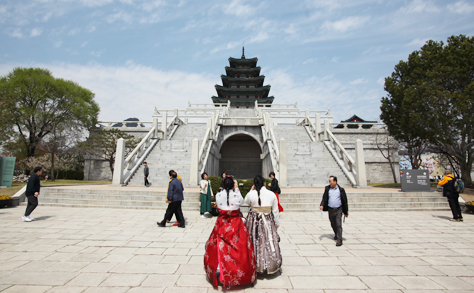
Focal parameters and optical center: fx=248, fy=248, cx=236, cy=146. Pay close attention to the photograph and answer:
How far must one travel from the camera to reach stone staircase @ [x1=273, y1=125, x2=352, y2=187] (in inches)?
549

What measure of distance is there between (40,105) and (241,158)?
21629mm

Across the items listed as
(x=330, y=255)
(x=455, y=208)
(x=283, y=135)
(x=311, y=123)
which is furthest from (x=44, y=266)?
(x=311, y=123)

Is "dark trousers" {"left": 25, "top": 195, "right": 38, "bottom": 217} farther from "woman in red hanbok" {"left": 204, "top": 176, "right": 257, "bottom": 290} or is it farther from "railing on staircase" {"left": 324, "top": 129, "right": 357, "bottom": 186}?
"railing on staircase" {"left": 324, "top": 129, "right": 357, "bottom": 186}

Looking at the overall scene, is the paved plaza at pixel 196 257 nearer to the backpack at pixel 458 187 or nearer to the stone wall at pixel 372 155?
the backpack at pixel 458 187

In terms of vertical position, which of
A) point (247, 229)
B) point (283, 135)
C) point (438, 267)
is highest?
point (283, 135)

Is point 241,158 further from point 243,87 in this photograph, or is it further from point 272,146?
point 243,87

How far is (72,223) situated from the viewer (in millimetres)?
6766

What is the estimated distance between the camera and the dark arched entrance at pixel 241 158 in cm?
2842

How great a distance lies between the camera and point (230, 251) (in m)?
3.24

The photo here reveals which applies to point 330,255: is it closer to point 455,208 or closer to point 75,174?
point 455,208

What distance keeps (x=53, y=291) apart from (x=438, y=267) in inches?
216

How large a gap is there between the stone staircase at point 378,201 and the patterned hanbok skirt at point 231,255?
6.18m

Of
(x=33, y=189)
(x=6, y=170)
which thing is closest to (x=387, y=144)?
(x=33, y=189)

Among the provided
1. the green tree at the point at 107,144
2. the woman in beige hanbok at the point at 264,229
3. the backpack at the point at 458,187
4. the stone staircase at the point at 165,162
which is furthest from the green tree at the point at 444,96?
the green tree at the point at 107,144
